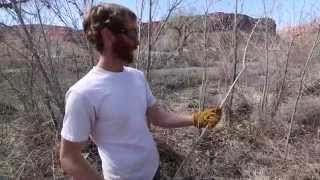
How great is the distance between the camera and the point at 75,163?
77.7 inches

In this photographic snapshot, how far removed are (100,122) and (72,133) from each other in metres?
0.14

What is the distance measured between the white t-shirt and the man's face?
0.24 ft

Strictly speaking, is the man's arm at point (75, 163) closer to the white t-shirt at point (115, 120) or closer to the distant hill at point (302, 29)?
the white t-shirt at point (115, 120)

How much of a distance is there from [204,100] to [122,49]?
4393 mm

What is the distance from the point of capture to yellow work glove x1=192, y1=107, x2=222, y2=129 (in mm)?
2465

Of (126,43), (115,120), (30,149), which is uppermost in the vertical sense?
(126,43)

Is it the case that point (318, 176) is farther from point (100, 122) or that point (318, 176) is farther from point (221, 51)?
point (100, 122)

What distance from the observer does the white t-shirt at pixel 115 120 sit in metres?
2.00

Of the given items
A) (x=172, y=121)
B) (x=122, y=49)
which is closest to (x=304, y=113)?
(x=172, y=121)

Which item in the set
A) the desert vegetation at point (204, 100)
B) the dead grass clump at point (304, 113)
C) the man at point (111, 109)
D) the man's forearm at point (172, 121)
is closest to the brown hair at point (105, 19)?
the man at point (111, 109)

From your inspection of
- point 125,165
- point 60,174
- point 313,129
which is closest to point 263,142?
point 313,129

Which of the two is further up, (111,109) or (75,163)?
(111,109)

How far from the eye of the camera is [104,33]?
2.05 metres

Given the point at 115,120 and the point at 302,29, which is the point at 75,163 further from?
the point at 302,29
